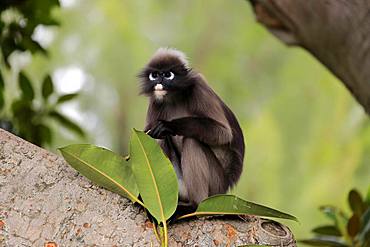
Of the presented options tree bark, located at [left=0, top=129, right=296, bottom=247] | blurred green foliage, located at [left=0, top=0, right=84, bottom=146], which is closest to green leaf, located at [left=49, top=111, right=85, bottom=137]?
blurred green foliage, located at [left=0, top=0, right=84, bottom=146]

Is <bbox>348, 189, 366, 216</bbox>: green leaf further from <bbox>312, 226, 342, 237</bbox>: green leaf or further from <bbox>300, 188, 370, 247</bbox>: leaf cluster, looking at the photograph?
<bbox>312, 226, 342, 237</bbox>: green leaf

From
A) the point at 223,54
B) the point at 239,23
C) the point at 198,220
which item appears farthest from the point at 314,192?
the point at 198,220

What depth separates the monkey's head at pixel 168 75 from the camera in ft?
8.95

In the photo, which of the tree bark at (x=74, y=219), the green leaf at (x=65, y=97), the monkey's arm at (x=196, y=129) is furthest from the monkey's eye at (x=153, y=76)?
the tree bark at (x=74, y=219)

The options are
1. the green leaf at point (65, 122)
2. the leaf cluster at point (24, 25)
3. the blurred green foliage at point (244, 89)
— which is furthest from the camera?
the blurred green foliage at point (244, 89)

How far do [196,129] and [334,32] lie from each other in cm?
74

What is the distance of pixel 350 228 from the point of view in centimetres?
289

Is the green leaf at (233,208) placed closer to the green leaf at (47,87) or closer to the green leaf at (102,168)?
the green leaf at (102,168)

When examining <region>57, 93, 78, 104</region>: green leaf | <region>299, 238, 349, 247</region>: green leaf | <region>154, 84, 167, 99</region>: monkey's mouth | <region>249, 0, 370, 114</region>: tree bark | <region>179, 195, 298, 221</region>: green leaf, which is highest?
<region>249, 0, 370, 114</region>: tree bark

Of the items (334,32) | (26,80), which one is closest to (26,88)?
(26,80)

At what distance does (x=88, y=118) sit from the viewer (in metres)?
8.05

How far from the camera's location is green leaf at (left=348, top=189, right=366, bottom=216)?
9.66 ft

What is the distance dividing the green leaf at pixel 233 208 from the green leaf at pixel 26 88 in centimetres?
173

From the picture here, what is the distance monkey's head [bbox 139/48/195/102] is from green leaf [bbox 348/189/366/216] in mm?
800
